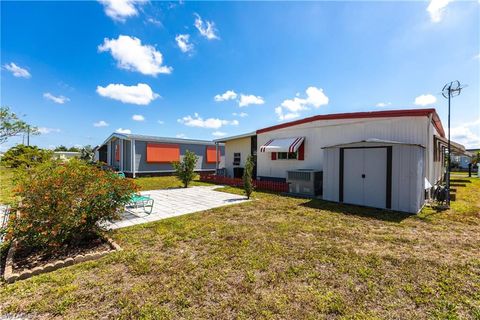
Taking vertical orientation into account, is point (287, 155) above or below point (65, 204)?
above

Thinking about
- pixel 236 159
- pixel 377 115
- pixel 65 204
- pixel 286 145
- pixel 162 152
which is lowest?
pixel 65 204

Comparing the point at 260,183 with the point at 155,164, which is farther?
the point at 155,164

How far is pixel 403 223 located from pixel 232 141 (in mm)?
13808

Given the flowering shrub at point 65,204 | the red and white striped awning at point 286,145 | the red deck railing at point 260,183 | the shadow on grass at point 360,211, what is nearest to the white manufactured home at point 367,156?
the red and white striped awning at point 286,145

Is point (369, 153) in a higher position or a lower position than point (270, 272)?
higher

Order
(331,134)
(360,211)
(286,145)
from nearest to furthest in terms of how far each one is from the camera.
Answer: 1. (360,211)
2. (331,134)
3. (286,145)

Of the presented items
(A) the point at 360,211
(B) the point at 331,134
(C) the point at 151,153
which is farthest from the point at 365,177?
(C) the point at 151,153

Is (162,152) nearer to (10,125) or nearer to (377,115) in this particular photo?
(10,125)

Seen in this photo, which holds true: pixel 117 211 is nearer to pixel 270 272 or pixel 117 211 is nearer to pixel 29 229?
pixel 29 229

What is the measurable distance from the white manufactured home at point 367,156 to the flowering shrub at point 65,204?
8146mm

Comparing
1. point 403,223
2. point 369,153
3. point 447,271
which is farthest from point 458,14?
point 447,271

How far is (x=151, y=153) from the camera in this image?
20281 mm

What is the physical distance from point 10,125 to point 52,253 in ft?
59.8

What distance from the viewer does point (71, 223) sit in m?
3.96
